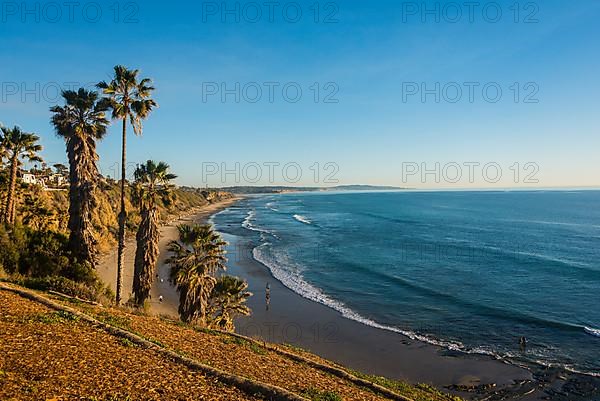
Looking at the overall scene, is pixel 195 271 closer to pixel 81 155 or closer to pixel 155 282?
pixel 81 155

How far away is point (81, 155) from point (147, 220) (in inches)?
198

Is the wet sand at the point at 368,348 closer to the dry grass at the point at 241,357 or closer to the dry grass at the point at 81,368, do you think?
the dry grass at the point at 241,357

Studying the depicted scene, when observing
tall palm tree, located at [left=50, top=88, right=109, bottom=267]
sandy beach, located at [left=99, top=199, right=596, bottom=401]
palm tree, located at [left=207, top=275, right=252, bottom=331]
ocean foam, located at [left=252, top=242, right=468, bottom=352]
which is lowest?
sandy beach, located at [left=99, top=199, right=596, bottom=401]

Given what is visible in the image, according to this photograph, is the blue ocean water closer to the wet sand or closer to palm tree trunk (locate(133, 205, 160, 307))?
the wet sand

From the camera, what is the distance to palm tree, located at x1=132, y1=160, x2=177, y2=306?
2117cm

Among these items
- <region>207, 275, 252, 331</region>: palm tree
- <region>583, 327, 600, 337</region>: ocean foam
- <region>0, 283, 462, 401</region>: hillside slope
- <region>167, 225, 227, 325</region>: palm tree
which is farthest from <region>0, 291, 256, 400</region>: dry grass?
<region>583, 327, 600, 337</region>: ocean foam

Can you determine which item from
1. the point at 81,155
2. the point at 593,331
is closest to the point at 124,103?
the point at 81,155

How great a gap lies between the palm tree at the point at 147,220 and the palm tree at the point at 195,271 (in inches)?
46.8

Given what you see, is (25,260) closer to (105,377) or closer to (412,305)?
(105,377)

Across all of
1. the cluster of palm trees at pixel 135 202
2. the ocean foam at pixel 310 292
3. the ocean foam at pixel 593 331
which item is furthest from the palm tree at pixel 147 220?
the ocean foam at pixel 593 331

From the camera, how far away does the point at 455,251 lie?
57.4 meters

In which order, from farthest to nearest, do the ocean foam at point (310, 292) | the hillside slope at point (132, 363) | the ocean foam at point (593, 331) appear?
the ocean foam at point (593, 331) < the ocean foam at point (310, 292) < the hillside slope at point (132, 363)

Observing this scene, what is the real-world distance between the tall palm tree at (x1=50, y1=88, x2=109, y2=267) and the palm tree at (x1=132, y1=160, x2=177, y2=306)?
8.43 ft

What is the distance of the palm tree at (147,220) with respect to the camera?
21172 millimetres
